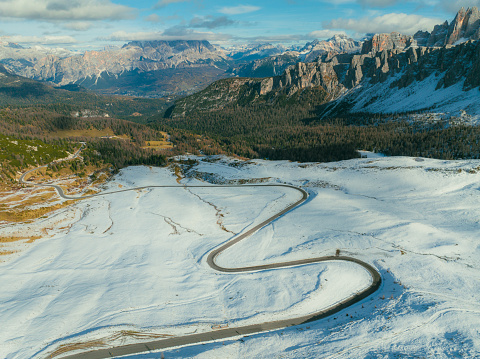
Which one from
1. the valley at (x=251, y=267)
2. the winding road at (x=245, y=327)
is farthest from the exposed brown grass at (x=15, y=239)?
the winding road at (x=245, y=327)

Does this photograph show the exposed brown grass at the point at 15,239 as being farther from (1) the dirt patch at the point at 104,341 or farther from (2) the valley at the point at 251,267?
(1) the dirt patch at the point at 104,341

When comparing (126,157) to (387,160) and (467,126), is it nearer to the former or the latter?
(387,160)

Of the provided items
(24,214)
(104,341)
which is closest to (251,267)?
(104,341)

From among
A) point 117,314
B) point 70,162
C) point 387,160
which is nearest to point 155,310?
point 117,314

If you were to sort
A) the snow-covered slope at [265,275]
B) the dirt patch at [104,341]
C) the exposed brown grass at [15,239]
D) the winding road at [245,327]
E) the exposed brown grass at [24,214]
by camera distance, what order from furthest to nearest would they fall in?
the exposed brown grass at [24,214], the exposed brown grass at [15,239], the dirt patch at [104,341], the winding road at [245,327], the snow-covered slope at [265,275]

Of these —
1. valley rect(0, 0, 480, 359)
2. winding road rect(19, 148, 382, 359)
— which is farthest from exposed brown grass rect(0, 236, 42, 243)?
winding road rect(19, 148, 382, 359)

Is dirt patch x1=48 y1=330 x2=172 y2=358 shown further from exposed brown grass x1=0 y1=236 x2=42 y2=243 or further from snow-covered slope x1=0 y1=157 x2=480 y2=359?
exposed brown grass x1=0 y1=236 x2=42 y2=243

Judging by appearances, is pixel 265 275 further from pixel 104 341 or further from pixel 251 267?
pixel 104 341

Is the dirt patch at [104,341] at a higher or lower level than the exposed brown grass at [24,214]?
lower

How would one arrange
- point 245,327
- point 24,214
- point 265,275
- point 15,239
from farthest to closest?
point 24,214
point 15,239
point 265,275
point 245,327
